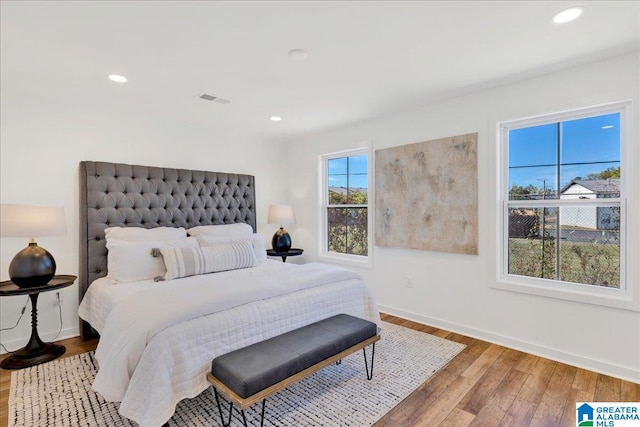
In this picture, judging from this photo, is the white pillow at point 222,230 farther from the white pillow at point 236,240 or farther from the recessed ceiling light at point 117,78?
the recessed ceiling light at point 117,78

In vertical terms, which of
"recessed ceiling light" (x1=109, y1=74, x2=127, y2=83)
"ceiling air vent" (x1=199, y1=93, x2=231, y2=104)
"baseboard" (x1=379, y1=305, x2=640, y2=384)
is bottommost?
"baseboard" (x1=379, y1=305, x2=640, y2=384)

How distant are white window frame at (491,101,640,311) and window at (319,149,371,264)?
150cm

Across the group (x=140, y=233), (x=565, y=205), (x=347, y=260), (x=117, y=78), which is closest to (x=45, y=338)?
(x=140, y=233)

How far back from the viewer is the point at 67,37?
1.94m

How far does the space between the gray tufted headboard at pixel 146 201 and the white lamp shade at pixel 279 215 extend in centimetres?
27

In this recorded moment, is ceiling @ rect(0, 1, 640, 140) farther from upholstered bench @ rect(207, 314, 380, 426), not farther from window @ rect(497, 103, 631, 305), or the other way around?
upholstered bench @ rect(207, 314, 380, 426)

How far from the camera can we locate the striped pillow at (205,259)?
2.75 meters

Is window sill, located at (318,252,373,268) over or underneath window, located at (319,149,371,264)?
underneath

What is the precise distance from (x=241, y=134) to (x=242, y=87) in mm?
1681

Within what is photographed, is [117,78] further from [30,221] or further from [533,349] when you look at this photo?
[533,349]

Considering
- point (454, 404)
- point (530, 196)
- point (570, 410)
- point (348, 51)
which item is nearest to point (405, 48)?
point (348, 51)

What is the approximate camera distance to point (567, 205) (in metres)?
2.63

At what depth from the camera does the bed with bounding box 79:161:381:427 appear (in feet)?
5.57

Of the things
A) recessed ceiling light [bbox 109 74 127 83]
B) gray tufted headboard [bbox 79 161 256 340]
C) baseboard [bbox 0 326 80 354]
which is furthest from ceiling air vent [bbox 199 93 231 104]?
baseboard [bbox 0 326 80 354]
